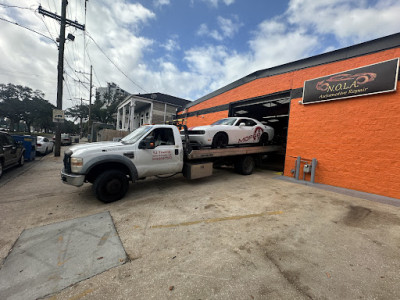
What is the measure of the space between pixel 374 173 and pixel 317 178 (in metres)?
1.59

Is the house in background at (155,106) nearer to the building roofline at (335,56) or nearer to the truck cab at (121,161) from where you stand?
the building roofline at (335,56)

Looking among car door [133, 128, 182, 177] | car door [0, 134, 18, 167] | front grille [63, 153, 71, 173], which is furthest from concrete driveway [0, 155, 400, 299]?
car door [0, 134, 18, 167]

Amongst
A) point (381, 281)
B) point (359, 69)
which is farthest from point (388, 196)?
point (381, 281)

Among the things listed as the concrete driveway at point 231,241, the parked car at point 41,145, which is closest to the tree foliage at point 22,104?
the parked car at point 41,145

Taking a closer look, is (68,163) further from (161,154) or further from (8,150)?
(8,150)

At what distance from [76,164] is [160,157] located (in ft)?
6.56

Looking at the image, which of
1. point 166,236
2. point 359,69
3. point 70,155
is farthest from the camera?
point 359,69

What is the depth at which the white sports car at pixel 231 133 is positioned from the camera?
19.7 ft

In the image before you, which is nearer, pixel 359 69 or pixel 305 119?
pixel 359 69

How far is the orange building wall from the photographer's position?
5.03 meters

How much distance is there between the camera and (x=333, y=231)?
10.2 ft

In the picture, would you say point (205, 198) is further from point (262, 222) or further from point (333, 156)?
point (333, 156)

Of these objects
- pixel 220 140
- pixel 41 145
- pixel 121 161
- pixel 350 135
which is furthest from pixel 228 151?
pixel 41 145

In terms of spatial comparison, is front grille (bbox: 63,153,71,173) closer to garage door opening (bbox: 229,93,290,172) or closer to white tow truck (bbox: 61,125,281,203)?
white tow truck (bbox: 61,125,281,203)
